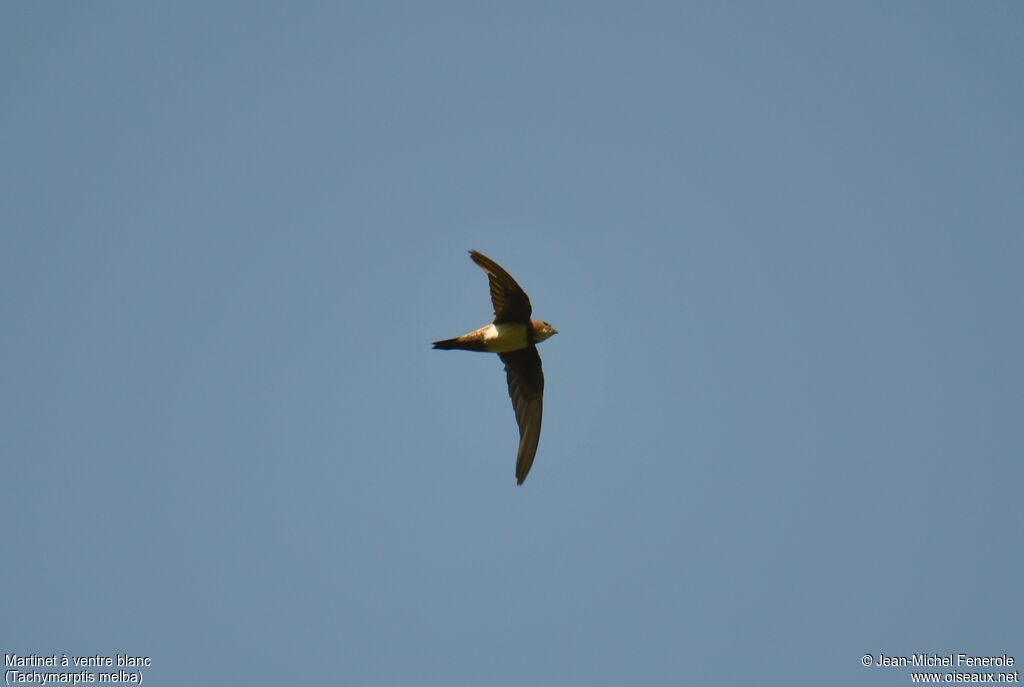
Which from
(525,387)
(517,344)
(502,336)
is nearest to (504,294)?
(502,336)

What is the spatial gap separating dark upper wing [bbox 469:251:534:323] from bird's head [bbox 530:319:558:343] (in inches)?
8.8

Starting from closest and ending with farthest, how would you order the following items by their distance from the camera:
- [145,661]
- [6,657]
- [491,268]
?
[491,268] < [6,657] < [145,661]

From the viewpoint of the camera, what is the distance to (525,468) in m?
12.0

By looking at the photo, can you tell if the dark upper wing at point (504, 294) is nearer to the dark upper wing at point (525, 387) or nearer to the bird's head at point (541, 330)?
the bird's head at point (541, 330)

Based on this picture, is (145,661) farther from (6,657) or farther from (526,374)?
(526,374)

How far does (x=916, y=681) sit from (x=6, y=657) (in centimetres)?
1209

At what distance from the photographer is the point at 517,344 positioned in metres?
12.0

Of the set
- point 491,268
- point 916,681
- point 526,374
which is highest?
point 491,268

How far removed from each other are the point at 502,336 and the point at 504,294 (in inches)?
24.5

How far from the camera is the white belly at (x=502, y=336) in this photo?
11680 mm

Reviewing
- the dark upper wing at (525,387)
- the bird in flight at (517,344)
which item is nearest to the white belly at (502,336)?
the bird in flight at (517,344)

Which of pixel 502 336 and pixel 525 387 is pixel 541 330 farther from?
pixel 525 387

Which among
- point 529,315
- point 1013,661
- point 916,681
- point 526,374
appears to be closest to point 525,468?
point 526,374

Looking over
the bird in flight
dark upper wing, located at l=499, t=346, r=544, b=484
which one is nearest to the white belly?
the bird in flight
